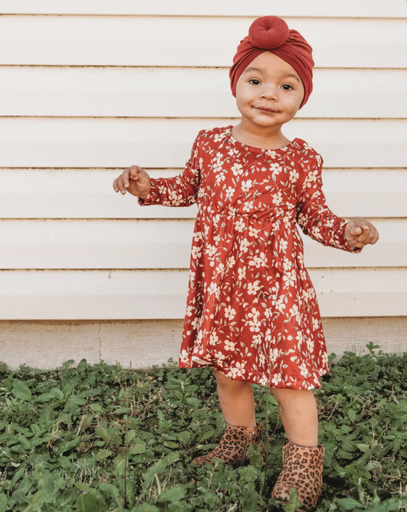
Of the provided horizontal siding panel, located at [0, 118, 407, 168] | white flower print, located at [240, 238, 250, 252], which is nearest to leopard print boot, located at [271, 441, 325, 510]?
white flower print, located at [240, 238, 250, 252]

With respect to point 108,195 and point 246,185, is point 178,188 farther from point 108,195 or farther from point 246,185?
point 108,195

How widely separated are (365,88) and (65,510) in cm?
243

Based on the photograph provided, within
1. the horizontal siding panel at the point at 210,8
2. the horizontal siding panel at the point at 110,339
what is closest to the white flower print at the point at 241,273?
the horizontal siding panel at the point at 110,339

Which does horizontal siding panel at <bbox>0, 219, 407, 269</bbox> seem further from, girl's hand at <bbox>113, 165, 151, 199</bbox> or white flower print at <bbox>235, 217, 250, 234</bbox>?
white flower print at <bbox>235, 217, 250, 234</bbox>

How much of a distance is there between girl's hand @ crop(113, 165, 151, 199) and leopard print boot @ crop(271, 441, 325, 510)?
1.11 m

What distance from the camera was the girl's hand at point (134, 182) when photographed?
1.96 metres

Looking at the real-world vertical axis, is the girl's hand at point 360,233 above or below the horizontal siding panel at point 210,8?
below

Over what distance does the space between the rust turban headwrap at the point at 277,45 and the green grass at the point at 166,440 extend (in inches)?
48.4

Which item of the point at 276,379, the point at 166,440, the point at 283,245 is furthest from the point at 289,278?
the point at 166,440

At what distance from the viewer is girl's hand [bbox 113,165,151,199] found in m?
1.96

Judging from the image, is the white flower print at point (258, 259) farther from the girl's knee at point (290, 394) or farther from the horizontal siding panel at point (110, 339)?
the horizontal siding panel at point (110, 339)

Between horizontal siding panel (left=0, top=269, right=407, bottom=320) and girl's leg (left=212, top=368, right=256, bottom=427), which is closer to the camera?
girl's leg (left=212, top=368, right=256, bottom=427)

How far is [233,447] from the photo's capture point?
7.27 feet

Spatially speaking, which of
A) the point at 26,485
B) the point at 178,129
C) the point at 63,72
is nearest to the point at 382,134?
the point at 178,129
